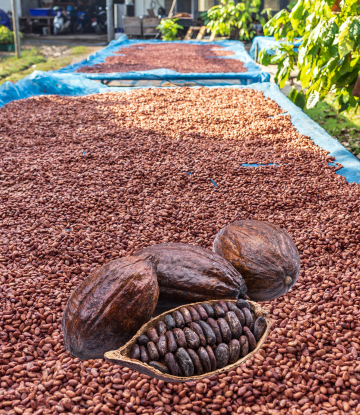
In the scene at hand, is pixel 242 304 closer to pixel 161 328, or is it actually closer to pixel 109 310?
pixel 161 328

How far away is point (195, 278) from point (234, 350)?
1.02 feet

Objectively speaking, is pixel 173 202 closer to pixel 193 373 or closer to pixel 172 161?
pixel 172 161

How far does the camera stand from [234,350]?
4.18 feet

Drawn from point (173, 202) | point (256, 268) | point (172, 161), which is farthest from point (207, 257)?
point (172, 161)

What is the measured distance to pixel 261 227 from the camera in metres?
1.78

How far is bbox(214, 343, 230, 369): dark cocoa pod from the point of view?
49.5 inches

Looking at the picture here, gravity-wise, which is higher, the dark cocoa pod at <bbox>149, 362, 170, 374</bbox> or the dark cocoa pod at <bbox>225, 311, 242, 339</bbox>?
the dark cocoa pod at <bbox>225, 311, 242, 339</bbox>

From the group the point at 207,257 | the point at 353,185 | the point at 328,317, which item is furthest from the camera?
the point at 353,185

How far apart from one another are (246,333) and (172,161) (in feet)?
7.26

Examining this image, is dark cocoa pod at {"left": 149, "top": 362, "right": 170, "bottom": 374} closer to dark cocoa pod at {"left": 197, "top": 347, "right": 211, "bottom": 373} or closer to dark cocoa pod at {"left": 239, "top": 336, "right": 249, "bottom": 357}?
dark cocoa pod at {"left": 197, "top": 347, "right": 211, "bottom": 373}

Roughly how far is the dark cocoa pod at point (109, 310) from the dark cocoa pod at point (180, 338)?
148 millimetres

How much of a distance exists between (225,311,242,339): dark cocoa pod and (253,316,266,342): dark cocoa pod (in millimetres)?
67

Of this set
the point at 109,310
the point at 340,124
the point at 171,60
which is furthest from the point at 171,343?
the point at 171,60

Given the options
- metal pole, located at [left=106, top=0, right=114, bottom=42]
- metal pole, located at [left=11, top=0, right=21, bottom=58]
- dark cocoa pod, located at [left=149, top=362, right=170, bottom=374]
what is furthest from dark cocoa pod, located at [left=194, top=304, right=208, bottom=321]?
metal pole, located at [left=106, top=0, right=114, bottom=42]
